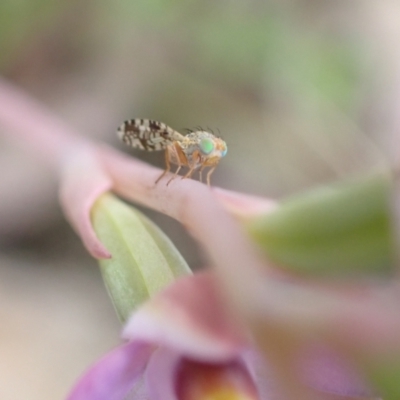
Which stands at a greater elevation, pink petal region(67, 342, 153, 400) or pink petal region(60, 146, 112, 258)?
pink petal region(60, 146, 112, 258)

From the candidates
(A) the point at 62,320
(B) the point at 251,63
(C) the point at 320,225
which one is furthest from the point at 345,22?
(C) the point at 320,225

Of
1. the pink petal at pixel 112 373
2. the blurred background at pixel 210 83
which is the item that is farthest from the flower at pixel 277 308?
the blurred background at pixel 210 83

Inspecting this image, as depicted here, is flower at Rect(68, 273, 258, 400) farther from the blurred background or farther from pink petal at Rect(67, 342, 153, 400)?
the blurred background

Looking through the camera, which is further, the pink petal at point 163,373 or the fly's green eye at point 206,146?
the fly's green eye at point 206,146

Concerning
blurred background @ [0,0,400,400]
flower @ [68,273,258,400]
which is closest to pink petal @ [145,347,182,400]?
flower @ [68,273,258,400]

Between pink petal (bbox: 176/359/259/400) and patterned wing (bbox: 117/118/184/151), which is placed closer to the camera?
pink petal (bbox: 176/359/259/400)

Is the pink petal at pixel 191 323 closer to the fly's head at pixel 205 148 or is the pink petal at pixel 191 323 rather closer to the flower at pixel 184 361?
the flower at pixel 184 361

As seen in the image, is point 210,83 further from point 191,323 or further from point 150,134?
point 191,323
